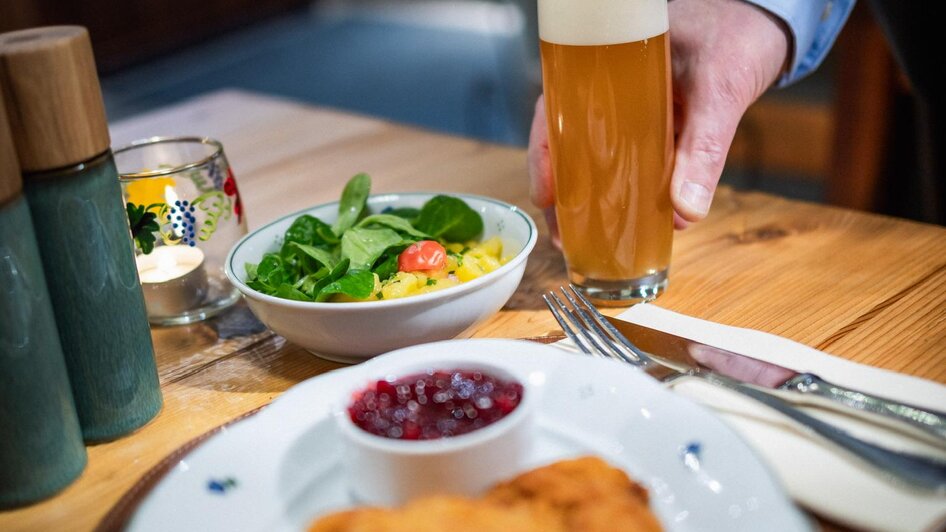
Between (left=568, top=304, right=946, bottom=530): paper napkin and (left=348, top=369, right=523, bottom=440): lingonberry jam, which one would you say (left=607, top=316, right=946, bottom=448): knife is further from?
(left=348, top=369, right=523, bottom=440): lingonberry jam

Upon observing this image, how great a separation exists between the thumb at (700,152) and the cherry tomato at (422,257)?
324 mm

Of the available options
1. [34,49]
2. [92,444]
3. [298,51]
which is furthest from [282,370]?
[298,51]

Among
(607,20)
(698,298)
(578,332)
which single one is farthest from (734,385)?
(607,20)

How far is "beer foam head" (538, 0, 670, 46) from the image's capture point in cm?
113

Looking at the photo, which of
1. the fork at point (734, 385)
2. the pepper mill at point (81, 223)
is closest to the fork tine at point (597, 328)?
the fork at point (734, 385)

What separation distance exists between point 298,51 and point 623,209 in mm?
6795

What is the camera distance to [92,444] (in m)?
1.02

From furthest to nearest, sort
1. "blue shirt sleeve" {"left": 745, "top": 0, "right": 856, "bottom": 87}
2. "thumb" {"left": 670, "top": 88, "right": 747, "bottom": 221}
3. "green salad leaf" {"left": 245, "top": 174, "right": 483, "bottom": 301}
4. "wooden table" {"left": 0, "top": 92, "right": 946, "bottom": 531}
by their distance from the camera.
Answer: "blue shirt sleeve" {"left": 745, "top": 0, "right": 856, "bottom": 87}, "thumb" {"left": 670, "top": 88, "right": 747, "bottom": 221}, "green salad leaf" {"left": 245, "top": 174, "right": 483, "bottom": 301}, "wooden table" {"left": 0, "top": 92, "right": 946, "bottom": 531}

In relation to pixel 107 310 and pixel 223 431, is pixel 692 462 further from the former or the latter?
pixel 107 310

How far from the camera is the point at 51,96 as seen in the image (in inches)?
33.5

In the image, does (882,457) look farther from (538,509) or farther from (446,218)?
(446,218)

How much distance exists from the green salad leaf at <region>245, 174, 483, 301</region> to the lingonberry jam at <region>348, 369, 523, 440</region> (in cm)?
23

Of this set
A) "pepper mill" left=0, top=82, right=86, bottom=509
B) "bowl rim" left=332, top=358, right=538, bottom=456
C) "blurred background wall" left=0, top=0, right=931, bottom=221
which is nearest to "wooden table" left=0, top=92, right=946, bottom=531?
"pepper mill" left=0, top=82, right=86, bottom=509

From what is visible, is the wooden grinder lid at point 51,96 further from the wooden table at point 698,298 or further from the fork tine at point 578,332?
the fork tine at point 578,332
